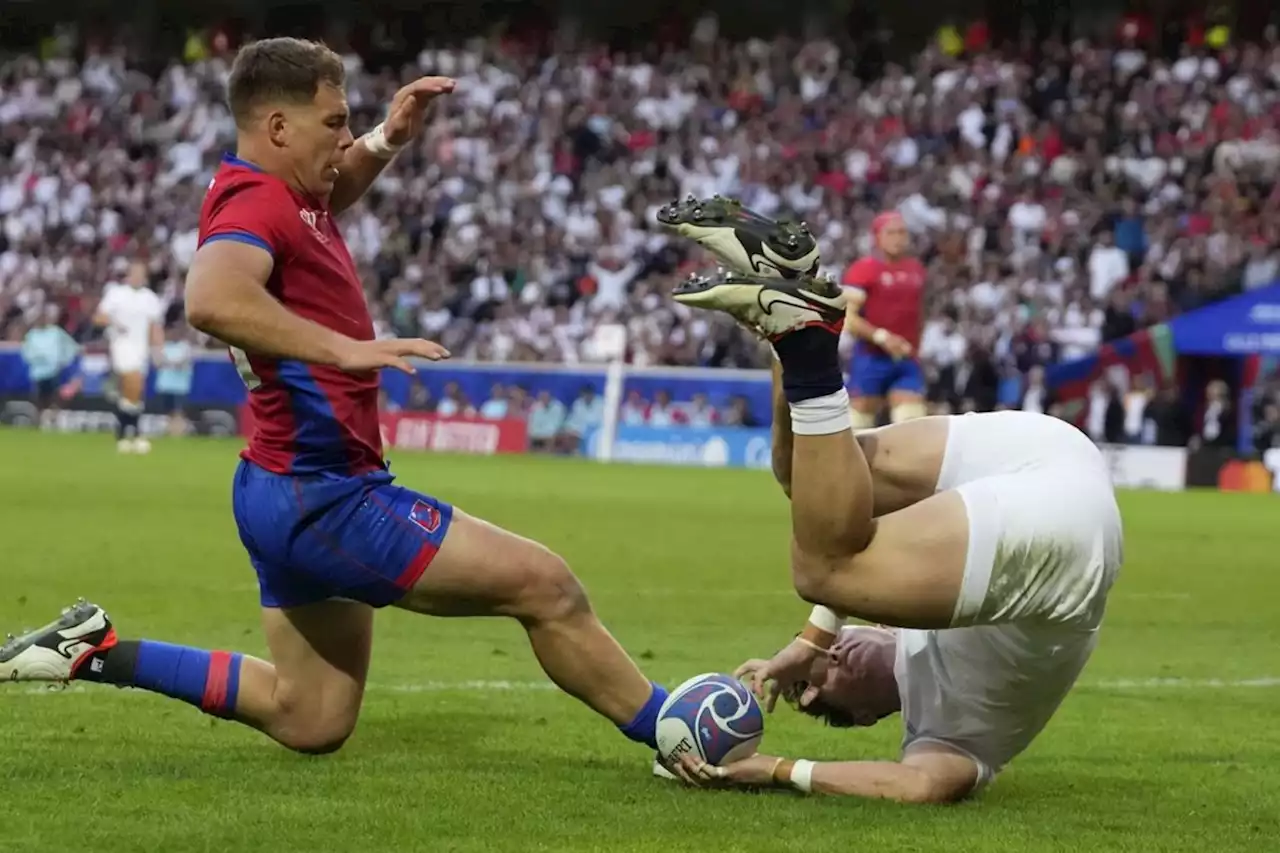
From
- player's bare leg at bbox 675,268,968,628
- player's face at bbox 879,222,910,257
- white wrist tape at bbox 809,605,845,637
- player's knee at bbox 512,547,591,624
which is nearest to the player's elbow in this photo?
player's knee at bbox 512,547,591,624

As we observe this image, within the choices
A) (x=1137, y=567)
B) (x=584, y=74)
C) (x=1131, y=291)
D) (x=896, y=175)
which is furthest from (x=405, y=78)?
(x=1137, y=567)

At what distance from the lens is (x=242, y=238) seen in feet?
17.4

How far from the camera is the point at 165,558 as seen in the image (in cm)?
1240

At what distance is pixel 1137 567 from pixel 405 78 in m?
27.6

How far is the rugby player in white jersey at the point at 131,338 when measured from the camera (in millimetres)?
24984

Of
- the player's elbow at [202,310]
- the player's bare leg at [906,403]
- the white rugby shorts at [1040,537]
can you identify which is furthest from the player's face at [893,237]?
the player's elbow at [202,310]

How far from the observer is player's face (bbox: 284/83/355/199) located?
5598mm

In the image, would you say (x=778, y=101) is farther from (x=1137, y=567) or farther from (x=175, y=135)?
(x=1137, y=567)

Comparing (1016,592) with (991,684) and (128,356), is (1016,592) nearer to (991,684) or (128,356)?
(991,684)

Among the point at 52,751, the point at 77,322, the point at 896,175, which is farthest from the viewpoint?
the point at 77,322

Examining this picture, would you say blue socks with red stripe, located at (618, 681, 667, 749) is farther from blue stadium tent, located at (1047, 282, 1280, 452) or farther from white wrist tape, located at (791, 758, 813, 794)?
blue stadium tent, located at (1047, 282, 1280, 452)

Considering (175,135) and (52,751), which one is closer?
(52,751)

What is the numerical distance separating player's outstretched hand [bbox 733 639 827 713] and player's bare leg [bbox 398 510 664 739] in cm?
36

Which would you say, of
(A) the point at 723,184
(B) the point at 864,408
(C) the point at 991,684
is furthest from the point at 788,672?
(A) the point at 723,184
